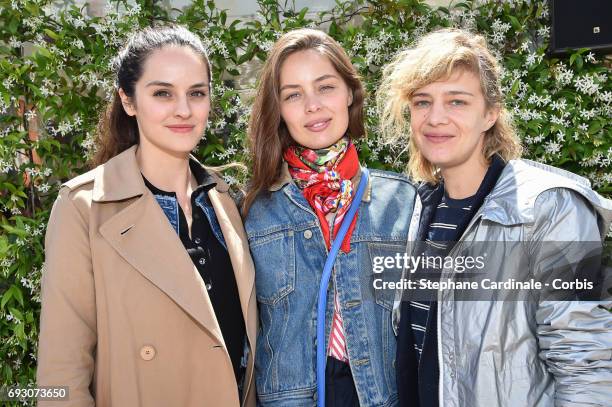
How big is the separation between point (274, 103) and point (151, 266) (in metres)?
0.79

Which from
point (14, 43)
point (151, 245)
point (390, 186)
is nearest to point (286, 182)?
point (390, 186)

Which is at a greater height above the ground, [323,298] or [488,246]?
[488,246]

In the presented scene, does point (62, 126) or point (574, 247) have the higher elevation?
point (62, 126)

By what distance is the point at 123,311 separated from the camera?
6.04 feet

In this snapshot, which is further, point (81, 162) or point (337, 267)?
point (81, 162)

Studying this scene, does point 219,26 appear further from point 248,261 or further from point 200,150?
point 248,261

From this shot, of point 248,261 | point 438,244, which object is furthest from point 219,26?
point 438,244

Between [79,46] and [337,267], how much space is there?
1977 mm

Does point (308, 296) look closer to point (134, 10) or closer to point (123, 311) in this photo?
point (123, 311)

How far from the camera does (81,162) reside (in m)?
3.23

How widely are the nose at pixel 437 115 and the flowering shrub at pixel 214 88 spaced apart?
44.5 inches

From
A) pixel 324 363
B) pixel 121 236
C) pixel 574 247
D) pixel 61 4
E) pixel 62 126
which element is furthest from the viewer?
pixel 61 4

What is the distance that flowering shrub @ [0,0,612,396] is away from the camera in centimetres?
307

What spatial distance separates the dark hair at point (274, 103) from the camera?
226 cm
